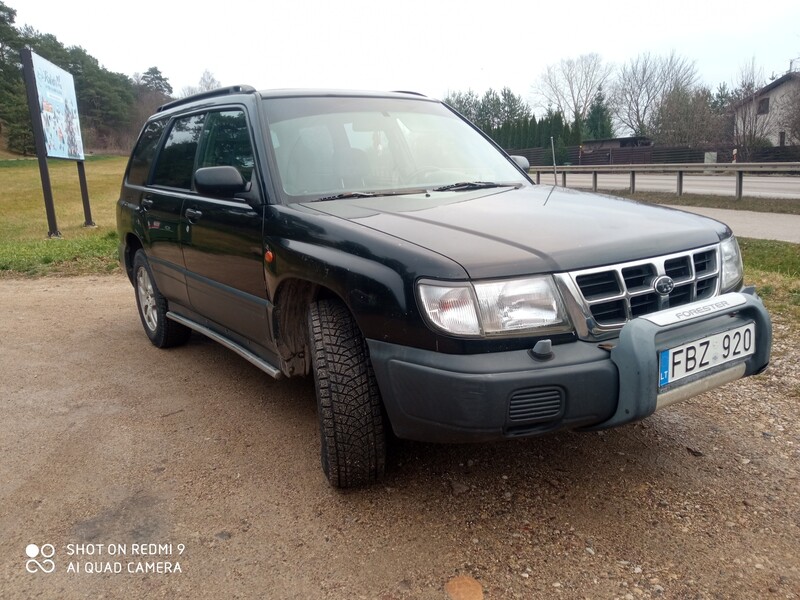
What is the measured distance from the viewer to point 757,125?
33.9 metres

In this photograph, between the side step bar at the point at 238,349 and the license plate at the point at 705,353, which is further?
the side step bar at the point at 238,349

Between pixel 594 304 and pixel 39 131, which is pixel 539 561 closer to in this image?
pixel 594 304

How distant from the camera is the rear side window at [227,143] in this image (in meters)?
3.45

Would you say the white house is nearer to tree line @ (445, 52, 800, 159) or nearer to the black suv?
tree line @ (445, 52, 800, 159)

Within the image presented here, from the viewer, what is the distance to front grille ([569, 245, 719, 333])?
235 centimetres

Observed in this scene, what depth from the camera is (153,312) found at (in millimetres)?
5043

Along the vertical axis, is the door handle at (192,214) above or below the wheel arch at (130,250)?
above

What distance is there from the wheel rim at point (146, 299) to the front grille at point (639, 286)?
3518mm

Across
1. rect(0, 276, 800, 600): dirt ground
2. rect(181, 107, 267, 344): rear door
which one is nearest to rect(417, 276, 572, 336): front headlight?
rect(0, 276, 800, 600): dirt ground

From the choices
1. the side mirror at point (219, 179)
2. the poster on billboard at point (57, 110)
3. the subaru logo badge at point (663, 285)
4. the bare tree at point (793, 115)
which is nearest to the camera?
the subaru logo badge at point (663, 285)

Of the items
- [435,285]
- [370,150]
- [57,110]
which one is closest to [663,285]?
[435,285]

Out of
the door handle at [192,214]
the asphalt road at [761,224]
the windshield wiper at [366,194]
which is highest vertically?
the windshield wiper at [366,194]

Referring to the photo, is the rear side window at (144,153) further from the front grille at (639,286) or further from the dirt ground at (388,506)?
the front grille at (639,286)

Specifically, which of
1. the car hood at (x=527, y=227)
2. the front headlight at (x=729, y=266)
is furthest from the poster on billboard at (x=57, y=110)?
the front headlight at (x=729, y=266)
